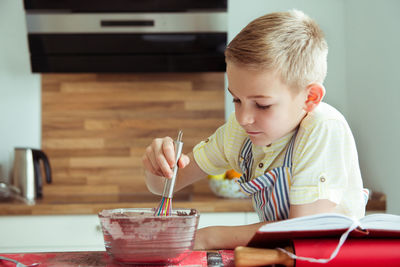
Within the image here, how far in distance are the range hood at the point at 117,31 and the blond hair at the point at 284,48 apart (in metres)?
1.35

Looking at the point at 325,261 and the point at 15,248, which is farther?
the point at 15,248

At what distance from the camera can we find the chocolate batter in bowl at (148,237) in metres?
0.63

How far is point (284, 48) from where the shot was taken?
32.4 inches

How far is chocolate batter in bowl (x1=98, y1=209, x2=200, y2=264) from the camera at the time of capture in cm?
63

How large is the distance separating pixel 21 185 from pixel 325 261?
191 cm

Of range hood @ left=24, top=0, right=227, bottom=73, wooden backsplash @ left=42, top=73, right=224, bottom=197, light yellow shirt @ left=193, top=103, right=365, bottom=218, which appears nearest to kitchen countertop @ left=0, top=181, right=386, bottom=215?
wooden backsplash @ left=42, top=73, right=224, bottom=197

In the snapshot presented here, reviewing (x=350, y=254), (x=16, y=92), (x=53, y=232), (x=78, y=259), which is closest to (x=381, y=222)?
(x=350, y=254)

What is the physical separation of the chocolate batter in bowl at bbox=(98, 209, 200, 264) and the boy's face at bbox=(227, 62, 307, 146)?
242mm

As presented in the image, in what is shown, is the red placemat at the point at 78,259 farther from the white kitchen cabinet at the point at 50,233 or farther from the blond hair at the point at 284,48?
the white kitchen cabinet at the point at 50,233

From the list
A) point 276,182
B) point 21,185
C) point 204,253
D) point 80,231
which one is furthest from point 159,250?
point 21,185

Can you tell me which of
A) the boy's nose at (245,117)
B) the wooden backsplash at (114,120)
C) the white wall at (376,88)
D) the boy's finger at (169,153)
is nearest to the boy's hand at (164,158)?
the boy's finger at (169,153)

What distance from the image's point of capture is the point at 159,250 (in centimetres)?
64

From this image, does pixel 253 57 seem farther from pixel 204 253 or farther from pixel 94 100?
pixel 94 100

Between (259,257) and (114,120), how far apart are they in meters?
1.94
